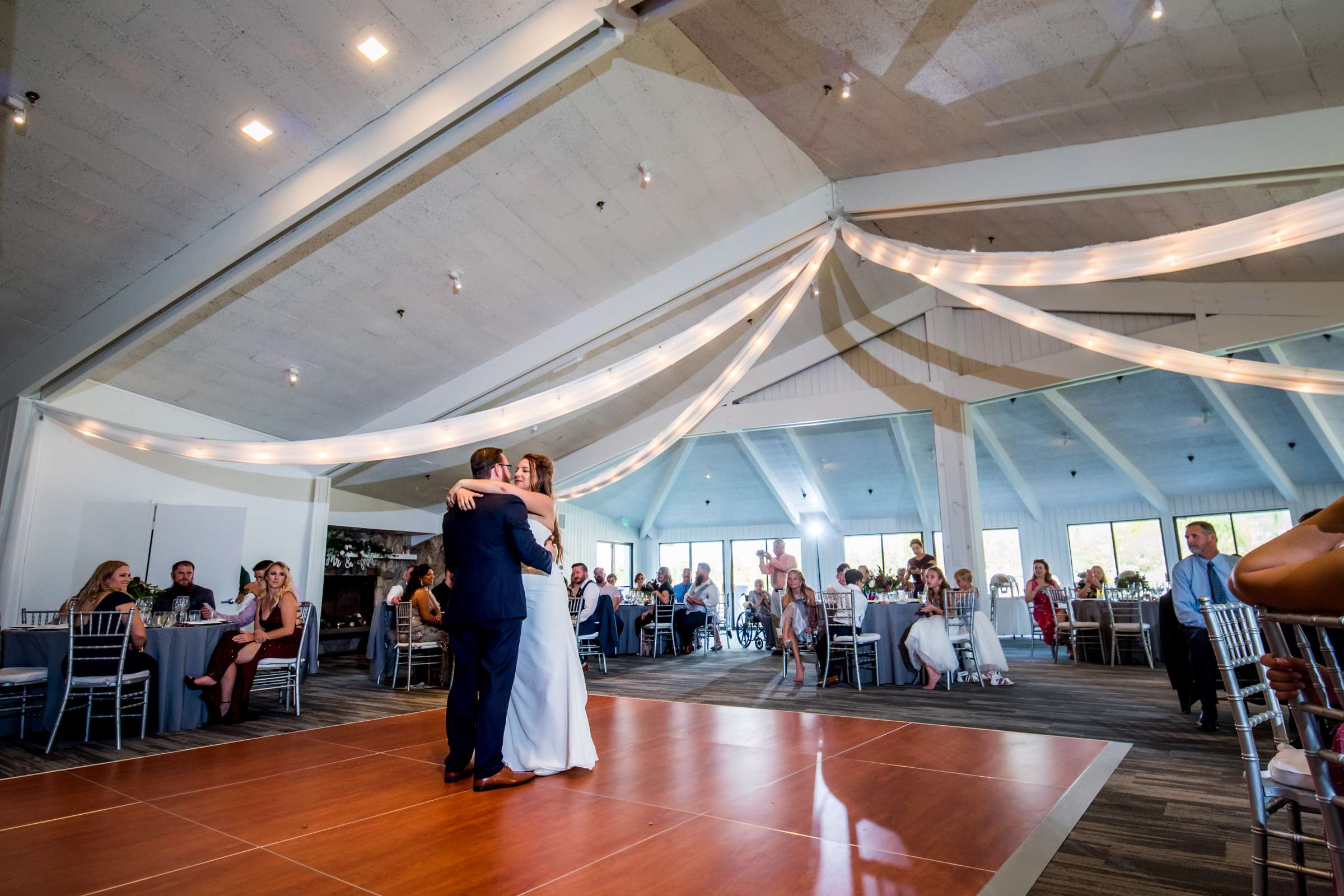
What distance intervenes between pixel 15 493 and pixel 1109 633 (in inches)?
454

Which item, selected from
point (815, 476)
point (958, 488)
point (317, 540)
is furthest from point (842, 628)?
point (815, 476)

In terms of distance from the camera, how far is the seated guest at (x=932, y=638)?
596 centimetres

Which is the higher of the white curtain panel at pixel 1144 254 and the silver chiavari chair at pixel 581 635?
the white curtain panel at pixel 1144 254

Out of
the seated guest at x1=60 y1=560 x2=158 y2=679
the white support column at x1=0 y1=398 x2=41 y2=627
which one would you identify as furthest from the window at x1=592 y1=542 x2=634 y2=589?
the seated guest at x1=60 y1=560 x2=158 y2=679

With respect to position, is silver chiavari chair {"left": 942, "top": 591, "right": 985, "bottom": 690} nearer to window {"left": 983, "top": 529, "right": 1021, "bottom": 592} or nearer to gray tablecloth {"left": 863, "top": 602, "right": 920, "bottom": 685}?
gray tablecloth {"left": 863, "top": 602, "right": 920, "bottom": 685}

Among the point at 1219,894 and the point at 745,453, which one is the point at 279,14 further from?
the point at 745,453

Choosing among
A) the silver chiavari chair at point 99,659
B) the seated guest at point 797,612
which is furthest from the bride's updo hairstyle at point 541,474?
the seated guest at point 797,612

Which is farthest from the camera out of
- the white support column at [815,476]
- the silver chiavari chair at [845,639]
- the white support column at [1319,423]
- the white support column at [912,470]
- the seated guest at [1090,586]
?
the white support column at [815,476]

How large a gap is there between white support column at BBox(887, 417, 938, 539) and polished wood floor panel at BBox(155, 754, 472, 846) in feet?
28.8

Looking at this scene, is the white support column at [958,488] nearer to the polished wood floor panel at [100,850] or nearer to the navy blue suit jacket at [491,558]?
the navy blue suit jacket at [491,558]

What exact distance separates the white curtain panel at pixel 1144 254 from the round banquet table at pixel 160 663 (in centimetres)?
564

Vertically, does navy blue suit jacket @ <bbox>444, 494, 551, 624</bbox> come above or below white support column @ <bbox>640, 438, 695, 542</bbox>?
below

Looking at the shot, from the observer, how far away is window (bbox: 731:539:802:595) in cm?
1608

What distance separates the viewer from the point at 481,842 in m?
2.25
